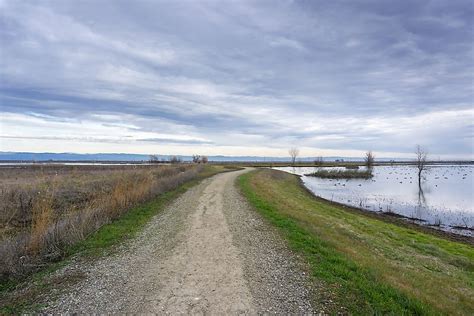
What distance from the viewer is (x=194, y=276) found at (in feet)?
22.2

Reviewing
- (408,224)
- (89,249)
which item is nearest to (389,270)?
(89,249)

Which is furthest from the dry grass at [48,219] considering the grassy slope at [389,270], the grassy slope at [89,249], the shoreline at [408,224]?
the shoreline at [408,224]

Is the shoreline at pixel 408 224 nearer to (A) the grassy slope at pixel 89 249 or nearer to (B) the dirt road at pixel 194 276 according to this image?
(B) the dirt road at pixel 194 276

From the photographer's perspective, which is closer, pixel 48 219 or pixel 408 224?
Answer: pixel 48 219

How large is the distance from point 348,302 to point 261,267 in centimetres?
231

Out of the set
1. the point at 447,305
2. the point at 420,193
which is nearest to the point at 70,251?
the point at 447,305

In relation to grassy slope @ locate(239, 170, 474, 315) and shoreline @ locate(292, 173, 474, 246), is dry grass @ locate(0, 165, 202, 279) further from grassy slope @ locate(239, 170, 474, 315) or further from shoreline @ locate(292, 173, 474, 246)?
shoreline @ locate(292, 173, 474, 246)

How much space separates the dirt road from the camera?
551 cm

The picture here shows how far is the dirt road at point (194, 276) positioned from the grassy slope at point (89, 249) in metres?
0.49

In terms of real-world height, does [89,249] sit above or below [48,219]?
below

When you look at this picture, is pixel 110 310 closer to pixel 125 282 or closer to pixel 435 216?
pixel 125 282

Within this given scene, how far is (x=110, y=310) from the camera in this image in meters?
5.37

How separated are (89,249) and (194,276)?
4.21m

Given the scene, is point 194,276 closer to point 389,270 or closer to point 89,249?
point 89,249
